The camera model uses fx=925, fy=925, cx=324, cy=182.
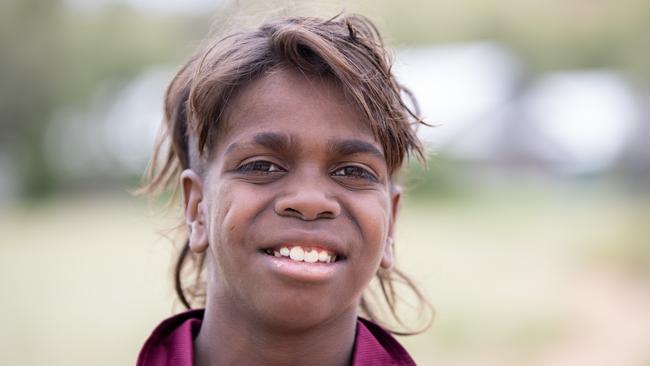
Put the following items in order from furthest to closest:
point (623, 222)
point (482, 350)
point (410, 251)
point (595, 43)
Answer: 1. point (595, 43)
2. point (623, 222)
3. point (410, 251)
4. point (482, 350)

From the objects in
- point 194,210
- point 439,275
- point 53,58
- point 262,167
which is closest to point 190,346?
point 194,210

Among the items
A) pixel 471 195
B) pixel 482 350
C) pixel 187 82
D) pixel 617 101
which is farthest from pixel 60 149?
pixel 187 82

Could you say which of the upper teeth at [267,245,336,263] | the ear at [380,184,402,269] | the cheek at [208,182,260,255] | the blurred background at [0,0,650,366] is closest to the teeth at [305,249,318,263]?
the upper teeth at [267,245,336,263]

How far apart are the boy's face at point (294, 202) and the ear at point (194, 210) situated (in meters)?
0.05

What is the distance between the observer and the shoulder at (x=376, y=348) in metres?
1.75

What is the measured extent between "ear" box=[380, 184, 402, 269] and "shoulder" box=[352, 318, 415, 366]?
0.42 feet

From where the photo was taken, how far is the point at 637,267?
24.4 ft

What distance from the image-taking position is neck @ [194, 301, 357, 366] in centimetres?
168

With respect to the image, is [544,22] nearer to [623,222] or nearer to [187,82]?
[623,222]

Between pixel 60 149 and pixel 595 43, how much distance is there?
8.24m

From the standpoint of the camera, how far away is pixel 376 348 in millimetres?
1771

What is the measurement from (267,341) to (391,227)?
0.36m

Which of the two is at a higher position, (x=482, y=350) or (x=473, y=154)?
(x=473, y=154)

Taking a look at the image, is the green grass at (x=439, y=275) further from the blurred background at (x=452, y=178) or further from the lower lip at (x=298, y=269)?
the lower lip at (x=298, y=269)
